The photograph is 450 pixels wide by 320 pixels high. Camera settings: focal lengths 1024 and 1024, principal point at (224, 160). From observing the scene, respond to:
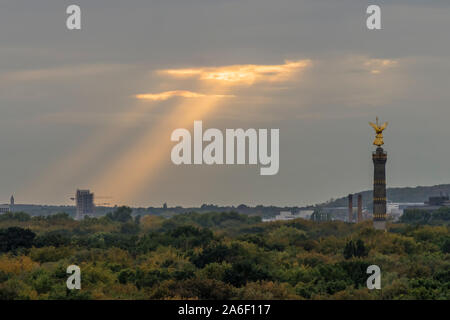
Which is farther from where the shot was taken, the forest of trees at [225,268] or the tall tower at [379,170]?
the tall tower at [379,170]

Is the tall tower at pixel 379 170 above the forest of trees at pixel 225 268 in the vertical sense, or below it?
above

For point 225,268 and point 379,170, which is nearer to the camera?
point 225,268

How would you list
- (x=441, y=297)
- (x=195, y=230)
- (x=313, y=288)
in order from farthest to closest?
1. (x=195, y=230)
2. (x=313, y=288)
3. (x=441, y=297)

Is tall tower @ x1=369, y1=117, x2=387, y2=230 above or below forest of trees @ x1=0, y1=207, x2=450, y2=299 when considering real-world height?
above

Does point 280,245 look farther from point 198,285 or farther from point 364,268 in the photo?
point 198,285

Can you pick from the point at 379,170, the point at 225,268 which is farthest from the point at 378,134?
the point at 225,268

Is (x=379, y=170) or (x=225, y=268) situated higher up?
(x=379, y=170)

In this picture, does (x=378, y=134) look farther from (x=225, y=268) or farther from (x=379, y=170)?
(x=225, y=268)

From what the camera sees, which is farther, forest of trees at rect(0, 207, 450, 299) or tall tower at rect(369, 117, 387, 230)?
tall tower at rect(369, 117, 387, 230)

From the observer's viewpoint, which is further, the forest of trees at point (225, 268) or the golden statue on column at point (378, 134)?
the golden statue on column at point (378, 134)
